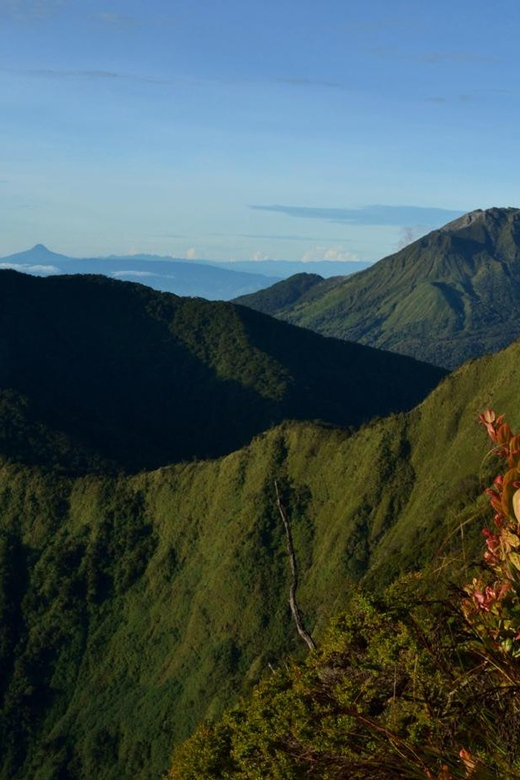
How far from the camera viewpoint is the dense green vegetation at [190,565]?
8412 cm

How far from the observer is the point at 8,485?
375 feet

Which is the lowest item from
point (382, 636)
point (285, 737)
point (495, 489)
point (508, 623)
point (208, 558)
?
point (208, 558)

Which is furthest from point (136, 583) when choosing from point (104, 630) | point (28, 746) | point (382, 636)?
point (382, 636)

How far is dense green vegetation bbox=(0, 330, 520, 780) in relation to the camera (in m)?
84.1

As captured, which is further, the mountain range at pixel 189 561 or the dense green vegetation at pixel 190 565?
the dense green vegetation at pixel 190 565

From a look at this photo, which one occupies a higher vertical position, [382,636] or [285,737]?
[382,636]

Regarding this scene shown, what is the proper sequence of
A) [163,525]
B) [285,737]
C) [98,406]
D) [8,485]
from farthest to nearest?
[98,406]
[8,485]
[163,525]
[285,737]

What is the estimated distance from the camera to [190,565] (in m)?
96.2

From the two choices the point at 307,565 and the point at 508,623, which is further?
the point at 307,565

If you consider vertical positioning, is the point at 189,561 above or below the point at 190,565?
above

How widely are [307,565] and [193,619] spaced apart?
38.2ft

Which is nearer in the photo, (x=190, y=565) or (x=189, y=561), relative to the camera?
(x=190, y=565)

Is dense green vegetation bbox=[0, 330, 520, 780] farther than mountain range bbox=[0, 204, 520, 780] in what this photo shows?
Yes

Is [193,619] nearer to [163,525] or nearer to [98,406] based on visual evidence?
[163,525]
